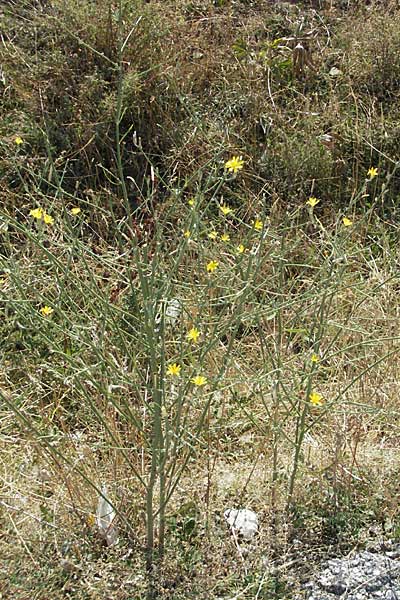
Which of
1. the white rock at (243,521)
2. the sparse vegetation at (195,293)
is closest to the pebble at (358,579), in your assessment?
the sparse vegetation at (195,293)

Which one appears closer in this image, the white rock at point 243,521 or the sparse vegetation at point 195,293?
the sparse vegetation at point 195,293

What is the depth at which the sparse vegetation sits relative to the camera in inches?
89.0

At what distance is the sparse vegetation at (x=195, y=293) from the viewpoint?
2262 mm

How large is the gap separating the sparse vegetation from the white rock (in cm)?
3

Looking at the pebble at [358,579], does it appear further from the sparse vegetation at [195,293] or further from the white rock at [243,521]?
the white rock at [243,521]

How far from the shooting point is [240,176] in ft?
14.0

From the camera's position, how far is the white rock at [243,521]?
2395 millimetres

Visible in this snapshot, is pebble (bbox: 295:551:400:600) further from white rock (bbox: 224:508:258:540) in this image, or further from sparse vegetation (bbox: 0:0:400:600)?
white rock (bbox: 224:508:258:540)

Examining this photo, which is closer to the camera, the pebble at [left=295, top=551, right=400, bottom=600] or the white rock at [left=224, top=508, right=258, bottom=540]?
the pebble at [left=295, top=551, right=400, bottom=600]

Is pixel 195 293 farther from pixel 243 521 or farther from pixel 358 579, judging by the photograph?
pixel 358 579

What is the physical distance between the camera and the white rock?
239 cm

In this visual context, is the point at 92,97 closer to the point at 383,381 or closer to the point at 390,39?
the point at 390,39

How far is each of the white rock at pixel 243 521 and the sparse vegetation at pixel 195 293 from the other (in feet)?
0.09

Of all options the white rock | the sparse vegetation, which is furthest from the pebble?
the white rock
